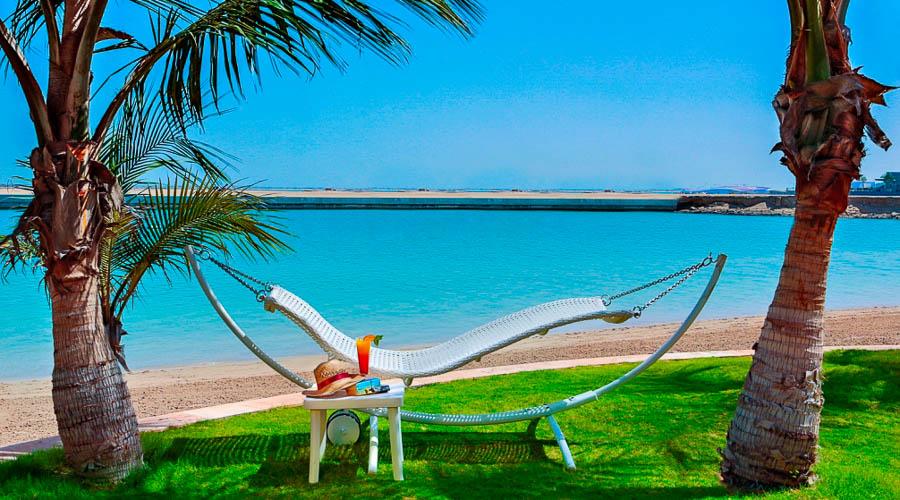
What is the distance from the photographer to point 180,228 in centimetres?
411

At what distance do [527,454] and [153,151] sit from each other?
273 centimetres

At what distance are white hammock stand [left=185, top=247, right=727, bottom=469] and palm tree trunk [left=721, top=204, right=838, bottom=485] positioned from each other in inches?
18.7

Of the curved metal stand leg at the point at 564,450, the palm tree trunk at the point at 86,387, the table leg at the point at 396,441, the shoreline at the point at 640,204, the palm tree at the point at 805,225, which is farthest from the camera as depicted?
the shoreline at the point at 640,204

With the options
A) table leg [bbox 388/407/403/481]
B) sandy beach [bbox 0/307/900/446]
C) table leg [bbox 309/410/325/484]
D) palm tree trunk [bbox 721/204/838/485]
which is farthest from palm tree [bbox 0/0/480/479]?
sandy beach [bbox 0/307/900/446]

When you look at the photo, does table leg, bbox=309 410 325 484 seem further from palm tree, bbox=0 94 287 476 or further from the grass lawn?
palm tree, bbox=0 94 287 476

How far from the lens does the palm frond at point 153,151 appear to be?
414 cm

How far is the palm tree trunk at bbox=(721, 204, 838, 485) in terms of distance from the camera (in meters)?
3.02

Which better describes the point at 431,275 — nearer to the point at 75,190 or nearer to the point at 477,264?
the point at 477,264

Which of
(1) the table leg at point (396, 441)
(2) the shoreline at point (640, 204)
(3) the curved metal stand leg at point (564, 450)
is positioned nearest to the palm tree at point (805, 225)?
(3) the curved metal stand leg at point (564, 450)

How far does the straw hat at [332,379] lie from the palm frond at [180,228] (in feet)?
2.93

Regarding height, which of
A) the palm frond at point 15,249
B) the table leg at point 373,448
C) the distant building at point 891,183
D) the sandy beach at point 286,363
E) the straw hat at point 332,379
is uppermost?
the distant building at point 891,183

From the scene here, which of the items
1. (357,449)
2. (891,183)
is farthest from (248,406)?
(891,183)

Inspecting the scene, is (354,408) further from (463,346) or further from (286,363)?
(286,363)

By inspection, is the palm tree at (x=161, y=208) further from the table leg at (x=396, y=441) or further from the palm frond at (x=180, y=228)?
the table leg at (x=396, y=441)
